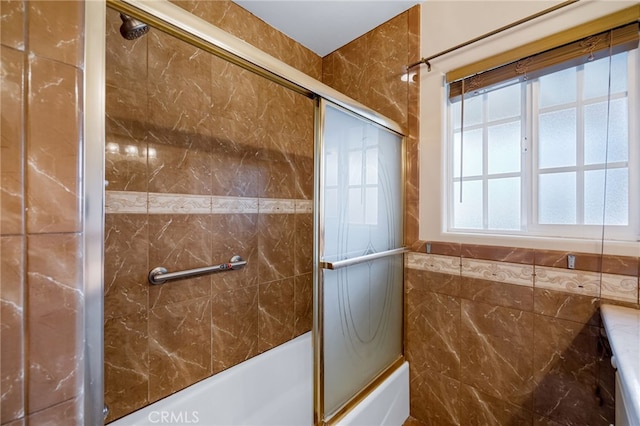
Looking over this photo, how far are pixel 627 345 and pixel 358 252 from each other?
3.08ft

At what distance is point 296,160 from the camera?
1969mm

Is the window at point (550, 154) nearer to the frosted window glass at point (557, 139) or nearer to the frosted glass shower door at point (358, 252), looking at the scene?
the frosted window glass at point (557, 139)

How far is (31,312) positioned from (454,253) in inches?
66.0

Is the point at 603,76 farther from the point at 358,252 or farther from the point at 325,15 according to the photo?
the point at 325,15

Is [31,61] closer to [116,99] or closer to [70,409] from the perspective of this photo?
[70,409]

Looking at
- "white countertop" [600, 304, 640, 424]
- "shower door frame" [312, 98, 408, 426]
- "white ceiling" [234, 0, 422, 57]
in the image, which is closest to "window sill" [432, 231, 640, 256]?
"white countertop" [600, 304, 640, 424]

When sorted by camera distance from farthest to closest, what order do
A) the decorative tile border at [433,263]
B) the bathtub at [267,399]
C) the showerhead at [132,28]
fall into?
the decorative tile border at [433,263] < the bathtub at [267,399] < the showerhead at [132,28]

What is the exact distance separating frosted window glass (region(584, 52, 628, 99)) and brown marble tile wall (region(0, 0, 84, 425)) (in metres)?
1.87

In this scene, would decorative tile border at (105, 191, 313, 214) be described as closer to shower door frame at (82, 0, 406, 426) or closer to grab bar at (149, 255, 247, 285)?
grab bar at (149, 255, 247, 285)

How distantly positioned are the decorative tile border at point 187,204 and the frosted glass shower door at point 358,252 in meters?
0.66

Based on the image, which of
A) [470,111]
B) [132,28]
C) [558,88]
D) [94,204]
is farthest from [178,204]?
[558,88]

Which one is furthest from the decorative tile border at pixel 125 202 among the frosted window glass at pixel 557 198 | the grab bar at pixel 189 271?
the frosted window glass at pixel 557 198

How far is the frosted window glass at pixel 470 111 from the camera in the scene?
5.22 ft

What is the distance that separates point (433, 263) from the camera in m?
1.64
